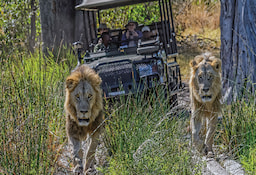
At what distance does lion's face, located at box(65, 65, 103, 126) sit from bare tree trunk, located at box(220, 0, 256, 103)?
2440 mm

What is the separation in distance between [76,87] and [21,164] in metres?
1.01

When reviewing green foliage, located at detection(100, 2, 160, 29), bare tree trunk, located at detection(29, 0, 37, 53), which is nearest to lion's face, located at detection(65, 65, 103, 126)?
bare tree trunk, located at detection(29, 0, 37, 53)

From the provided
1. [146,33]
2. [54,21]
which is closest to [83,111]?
[146,33]

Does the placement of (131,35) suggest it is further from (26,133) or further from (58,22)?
(26,133)

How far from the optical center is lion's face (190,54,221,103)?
15.2 ft

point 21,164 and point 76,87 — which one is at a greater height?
point 76,87

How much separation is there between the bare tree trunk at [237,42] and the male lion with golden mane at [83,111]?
2.43 meters

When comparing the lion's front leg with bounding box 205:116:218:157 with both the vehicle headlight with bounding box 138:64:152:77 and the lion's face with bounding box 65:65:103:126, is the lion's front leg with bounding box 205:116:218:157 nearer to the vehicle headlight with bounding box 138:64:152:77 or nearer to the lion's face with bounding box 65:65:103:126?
the lion's face with bounding box 65:65:103:126

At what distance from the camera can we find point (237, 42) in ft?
21.0

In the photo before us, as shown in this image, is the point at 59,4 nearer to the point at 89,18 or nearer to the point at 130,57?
the point at 89,18

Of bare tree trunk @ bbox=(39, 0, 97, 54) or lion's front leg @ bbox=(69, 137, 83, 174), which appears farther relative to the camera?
bare tree trunk @ bbox=(39, 0, 97, 54)

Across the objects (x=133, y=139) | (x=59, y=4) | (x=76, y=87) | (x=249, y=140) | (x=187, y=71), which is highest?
(x=59, y=4)

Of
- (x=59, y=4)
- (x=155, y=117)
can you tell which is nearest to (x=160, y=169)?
(x=155, y=117)

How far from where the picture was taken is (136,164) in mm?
3635
